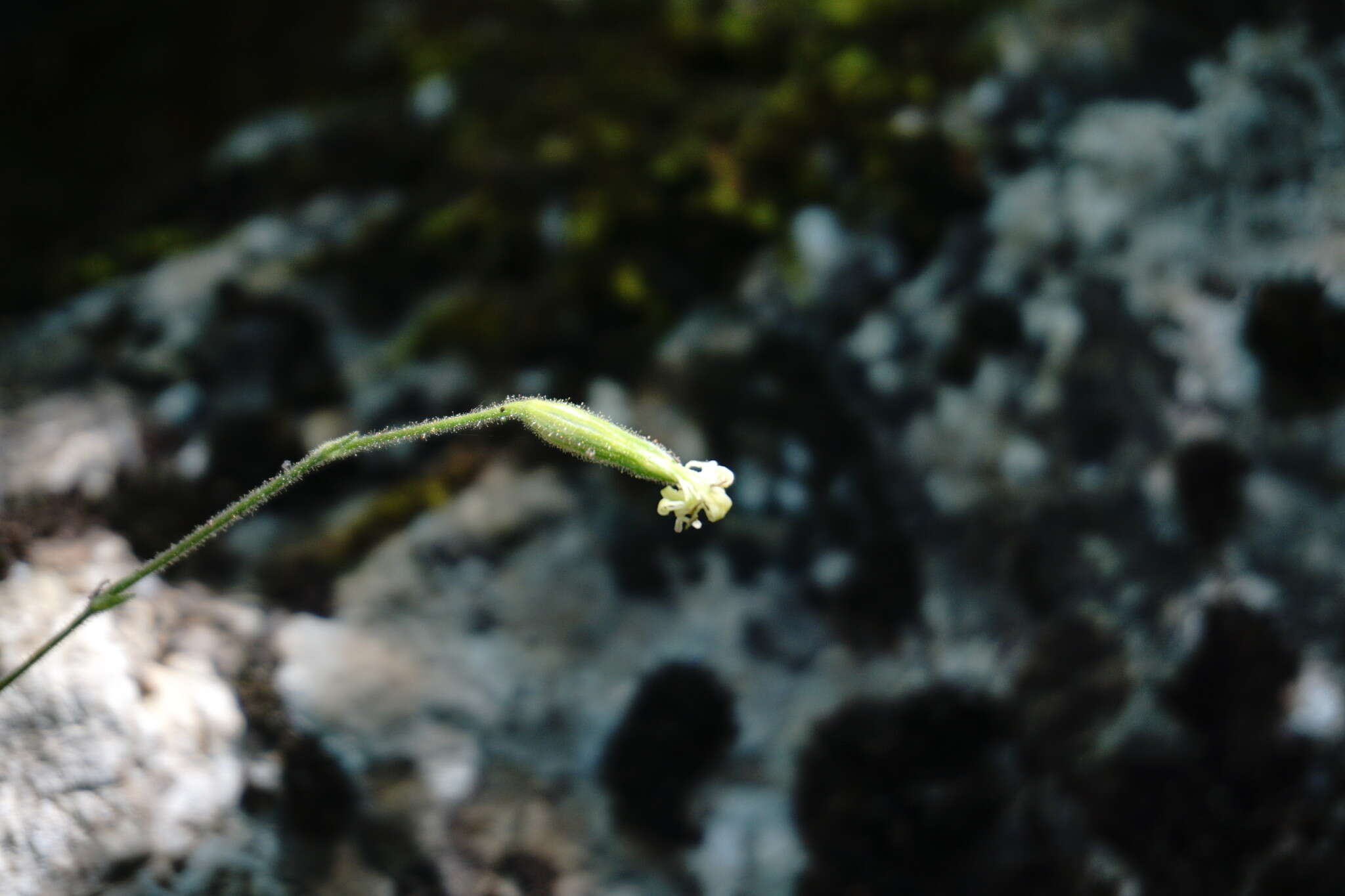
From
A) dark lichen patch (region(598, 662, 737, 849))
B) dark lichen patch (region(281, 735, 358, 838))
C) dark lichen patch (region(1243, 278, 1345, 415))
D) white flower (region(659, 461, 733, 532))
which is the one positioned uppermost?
dark lichen patch (region(1243, 278, 1345, 415))

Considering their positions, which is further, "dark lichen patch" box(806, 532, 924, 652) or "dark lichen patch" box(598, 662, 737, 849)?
"dark lichen patch" box(806, 532, 924, 652)

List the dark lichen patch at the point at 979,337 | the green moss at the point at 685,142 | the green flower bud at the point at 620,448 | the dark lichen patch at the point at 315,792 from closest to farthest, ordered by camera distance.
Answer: the green flower bud at the point at 620,448, the dark lichen patch at the point at 315,792, the dark lichen patch at the point at 979,337, the green moss at the point at 685,142

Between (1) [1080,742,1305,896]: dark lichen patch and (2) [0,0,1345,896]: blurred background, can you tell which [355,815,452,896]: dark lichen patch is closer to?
(2) [0,0,1345,896]: blurred background

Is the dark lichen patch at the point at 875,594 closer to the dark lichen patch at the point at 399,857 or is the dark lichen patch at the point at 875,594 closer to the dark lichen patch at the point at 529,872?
the dark lichen patch at the point at 529,872

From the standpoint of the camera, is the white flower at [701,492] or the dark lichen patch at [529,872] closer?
the white flower at [701,492]

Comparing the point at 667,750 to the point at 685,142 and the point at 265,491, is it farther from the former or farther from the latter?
the point at 685,142

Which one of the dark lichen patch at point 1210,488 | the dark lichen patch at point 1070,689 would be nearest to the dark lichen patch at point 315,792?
the dark lichen patch at point 1070,689

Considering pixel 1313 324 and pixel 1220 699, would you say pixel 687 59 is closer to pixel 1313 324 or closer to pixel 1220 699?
pixel 1313 324

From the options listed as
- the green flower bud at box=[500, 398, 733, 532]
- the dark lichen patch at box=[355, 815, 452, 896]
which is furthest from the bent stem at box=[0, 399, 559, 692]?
the dark lichen patch at box=[355, 815, 452, 896]
